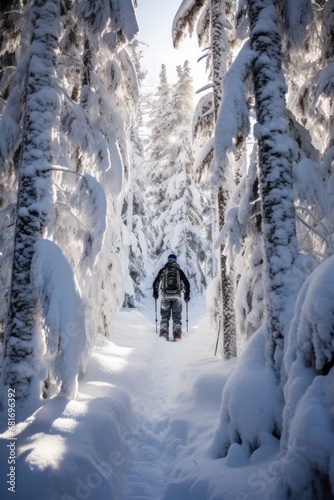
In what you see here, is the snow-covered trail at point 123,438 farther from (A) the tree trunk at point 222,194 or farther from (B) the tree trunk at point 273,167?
(B) the tree trunk at point 273,167

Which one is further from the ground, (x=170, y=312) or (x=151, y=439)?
(x=170, y=312)

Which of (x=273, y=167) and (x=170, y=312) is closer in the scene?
(x=273, y=167)

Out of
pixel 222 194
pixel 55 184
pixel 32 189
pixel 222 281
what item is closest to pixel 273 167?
pixel 55 184

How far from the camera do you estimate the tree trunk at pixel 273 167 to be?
3.97m

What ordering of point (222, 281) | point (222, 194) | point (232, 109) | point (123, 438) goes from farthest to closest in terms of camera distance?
1. point (222, 194)
2. point (222, 281)
3. point (123, 438)
4. point (232, 109)

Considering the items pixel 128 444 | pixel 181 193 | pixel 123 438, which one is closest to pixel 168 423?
pixel 128 444

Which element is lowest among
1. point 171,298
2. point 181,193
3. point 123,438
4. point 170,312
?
point 123,438

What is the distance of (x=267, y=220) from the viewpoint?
165 inches

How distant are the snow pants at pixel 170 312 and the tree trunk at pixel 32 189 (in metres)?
8.39

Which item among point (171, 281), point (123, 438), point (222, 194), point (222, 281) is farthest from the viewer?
point (171, 281)

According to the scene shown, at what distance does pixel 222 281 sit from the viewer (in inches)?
306

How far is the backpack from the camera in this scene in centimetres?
1276

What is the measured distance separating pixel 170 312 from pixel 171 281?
1313 millimetres

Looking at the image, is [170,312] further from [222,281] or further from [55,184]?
[55,184]
